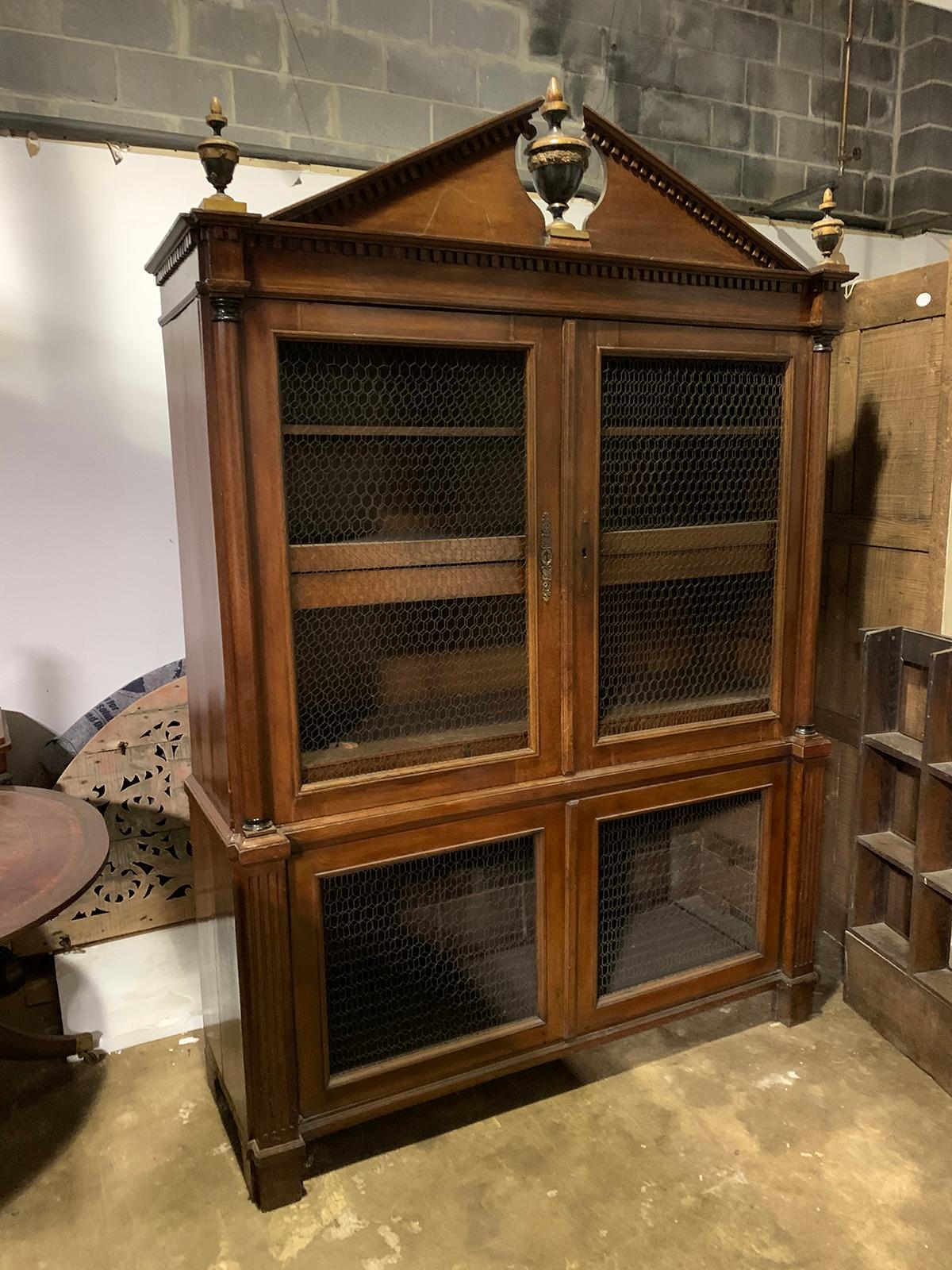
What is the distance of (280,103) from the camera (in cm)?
233

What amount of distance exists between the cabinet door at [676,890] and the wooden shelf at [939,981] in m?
0.33

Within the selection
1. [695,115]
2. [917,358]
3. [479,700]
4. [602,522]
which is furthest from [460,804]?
[695,115]

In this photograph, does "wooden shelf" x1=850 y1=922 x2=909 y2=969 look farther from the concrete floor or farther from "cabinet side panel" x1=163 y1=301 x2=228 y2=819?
"cabinet side panel" x1=163 y1=301 x2=228 y2=819

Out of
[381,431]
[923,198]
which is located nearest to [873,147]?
[923,198]

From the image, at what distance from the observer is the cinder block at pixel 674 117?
2818 mm

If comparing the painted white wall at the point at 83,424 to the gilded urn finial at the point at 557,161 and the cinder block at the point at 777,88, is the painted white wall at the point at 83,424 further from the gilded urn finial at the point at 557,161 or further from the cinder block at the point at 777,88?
the cinder block at the point at 777,88

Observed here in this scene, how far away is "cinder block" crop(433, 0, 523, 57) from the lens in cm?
248

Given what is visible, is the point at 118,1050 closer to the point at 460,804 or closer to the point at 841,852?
the point at 460,804

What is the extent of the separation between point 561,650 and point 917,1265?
1267mm

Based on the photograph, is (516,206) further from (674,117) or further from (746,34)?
(746,34)

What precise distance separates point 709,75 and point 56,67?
189 cm

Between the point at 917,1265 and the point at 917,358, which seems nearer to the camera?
the point at 917,1265

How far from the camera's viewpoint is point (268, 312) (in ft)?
5.23

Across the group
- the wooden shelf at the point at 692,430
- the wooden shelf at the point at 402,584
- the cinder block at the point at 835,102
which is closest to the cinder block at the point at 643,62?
the cinder block at the point at 835,102
